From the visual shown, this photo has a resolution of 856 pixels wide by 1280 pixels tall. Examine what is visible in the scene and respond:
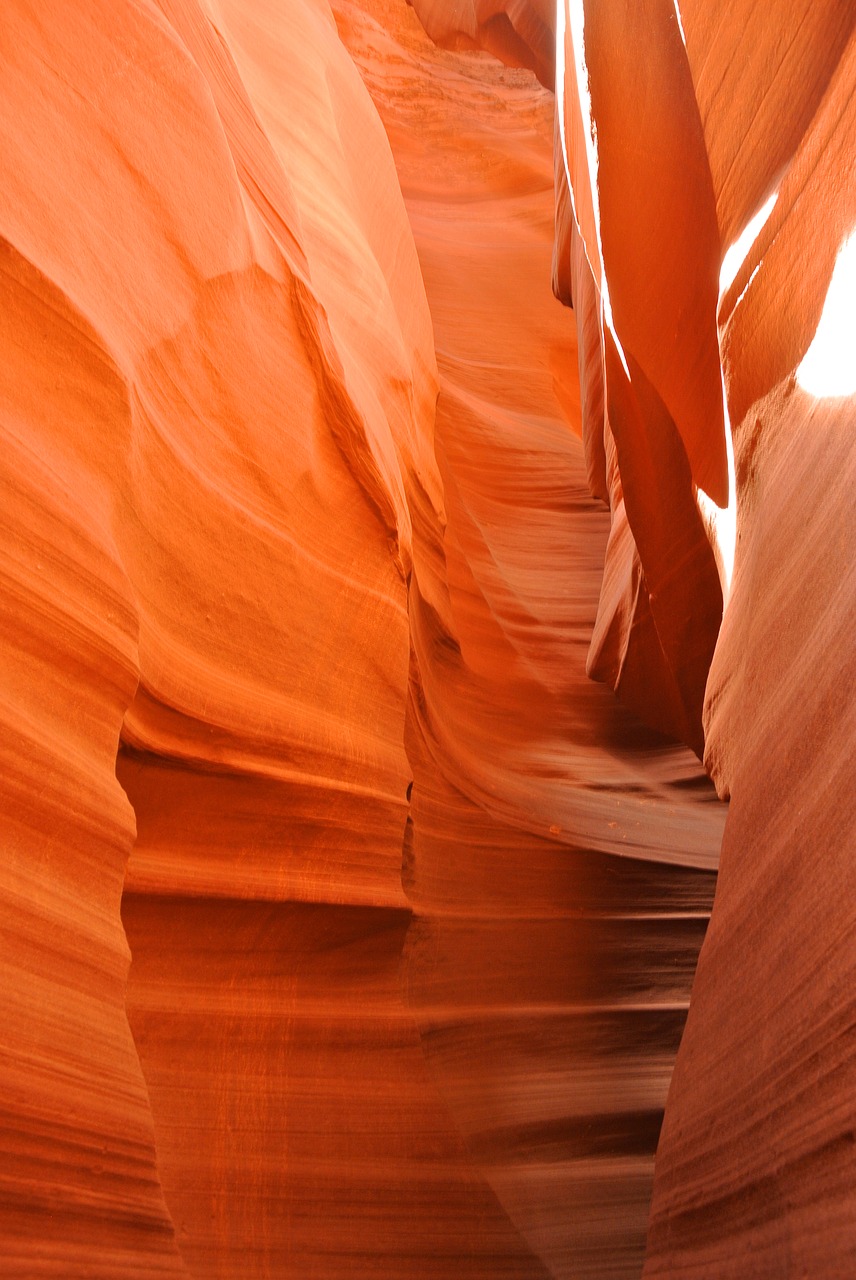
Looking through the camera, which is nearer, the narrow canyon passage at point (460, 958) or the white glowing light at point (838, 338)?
the white glowing light at point (838, 338)

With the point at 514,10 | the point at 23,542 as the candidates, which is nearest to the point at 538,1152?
the point at 23,542

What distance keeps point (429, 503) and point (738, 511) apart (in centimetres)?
209

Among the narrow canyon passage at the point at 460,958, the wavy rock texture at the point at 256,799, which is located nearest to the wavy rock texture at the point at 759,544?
the narrow canyon passage at the point at 460,958

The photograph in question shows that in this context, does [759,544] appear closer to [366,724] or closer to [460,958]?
[366,724]

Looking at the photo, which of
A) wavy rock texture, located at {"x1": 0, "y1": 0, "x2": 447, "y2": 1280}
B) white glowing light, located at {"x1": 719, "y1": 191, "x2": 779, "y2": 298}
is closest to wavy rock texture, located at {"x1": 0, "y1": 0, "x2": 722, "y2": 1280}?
wavy rock texture, located at {"x1": 0, "y1": 0, "x2": 447, "y2": 1280}

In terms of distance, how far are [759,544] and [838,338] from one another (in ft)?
1.78

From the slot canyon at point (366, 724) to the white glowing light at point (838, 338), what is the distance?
2cm

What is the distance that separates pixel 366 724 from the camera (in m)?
3.21

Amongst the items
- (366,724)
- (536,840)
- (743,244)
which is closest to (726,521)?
(743,244)

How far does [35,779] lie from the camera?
193 centimetres

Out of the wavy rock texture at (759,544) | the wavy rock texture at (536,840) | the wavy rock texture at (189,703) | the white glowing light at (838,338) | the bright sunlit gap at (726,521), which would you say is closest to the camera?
the wavy rock texture at (759,544)

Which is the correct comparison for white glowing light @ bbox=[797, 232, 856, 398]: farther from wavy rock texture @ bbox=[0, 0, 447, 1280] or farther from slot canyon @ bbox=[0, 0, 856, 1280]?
wavy rock texture @ bbox=[0, 0, 447, 1280]

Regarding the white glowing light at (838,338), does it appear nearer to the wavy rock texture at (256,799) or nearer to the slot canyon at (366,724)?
the slot canyon at (366,724)

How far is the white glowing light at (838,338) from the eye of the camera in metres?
2.14
